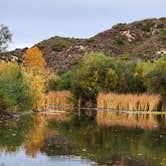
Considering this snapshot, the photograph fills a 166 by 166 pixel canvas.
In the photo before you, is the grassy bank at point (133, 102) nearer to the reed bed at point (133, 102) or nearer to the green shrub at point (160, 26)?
the reed bed at point (133, 102)

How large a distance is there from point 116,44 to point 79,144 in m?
90.3

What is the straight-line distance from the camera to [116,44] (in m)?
112

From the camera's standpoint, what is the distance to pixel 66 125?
105 feet

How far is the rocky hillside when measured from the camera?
10269 cm

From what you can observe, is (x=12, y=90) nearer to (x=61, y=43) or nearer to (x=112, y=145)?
(x=112, y=145)

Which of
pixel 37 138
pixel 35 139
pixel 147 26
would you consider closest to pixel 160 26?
pixel 147 26

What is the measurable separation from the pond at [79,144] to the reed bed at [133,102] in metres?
16.9

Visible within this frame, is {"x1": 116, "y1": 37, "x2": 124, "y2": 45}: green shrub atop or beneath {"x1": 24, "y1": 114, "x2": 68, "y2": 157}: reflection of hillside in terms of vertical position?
atop

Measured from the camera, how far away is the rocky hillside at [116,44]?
337 ft

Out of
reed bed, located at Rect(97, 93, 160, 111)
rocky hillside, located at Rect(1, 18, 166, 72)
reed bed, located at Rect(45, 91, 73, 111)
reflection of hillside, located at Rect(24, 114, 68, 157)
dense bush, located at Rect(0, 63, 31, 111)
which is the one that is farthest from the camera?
rocky hillside, located at Rect(1, 18, 166, 72)

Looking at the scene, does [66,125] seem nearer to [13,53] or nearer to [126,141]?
[126,141]

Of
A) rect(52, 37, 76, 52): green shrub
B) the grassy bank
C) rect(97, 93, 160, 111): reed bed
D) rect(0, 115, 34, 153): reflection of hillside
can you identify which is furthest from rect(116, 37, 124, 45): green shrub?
rect(0, 115, 34, 153): reflection of hillside

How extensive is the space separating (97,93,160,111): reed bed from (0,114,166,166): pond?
16.9 m

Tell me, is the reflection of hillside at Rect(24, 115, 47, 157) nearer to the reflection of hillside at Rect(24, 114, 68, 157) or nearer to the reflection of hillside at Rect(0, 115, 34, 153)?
the reflection of hillside at Rect(24, 114, 68, 157)
